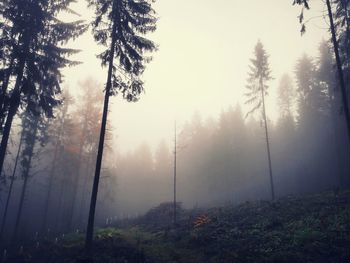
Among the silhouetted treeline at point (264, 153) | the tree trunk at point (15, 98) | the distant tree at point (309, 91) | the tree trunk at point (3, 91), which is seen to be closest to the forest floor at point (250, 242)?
the tree trunk at point (15, 98)

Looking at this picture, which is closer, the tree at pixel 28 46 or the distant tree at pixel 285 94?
the tree at pixel 28 46

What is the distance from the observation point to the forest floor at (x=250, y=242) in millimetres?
13789

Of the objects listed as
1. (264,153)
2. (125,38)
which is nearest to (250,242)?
(125,38)

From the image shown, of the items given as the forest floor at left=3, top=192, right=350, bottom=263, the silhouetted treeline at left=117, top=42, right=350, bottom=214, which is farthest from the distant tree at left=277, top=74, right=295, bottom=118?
the forest floor at left=3, top=192, right=350, bottom=263

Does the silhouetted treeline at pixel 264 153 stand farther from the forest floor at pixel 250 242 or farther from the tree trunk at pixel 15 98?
the tree trunk at pixel 15 98

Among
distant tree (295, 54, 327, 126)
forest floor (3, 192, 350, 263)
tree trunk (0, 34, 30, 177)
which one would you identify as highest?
distant tree (295, 54, 327, 126)

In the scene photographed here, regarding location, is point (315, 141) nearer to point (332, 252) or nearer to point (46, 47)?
point (332, 252)

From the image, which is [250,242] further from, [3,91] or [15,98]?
[3,91]

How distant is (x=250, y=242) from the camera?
16719 millimetres

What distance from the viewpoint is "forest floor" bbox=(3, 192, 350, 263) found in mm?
13789

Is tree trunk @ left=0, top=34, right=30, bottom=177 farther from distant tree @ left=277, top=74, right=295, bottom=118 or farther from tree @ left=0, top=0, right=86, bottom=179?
distant tree @ left=277, top=74, right=295, bottom=118

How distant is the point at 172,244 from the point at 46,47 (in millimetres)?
16422

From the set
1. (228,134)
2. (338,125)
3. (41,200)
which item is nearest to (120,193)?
(41,200)

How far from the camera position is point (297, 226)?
1744 cm
